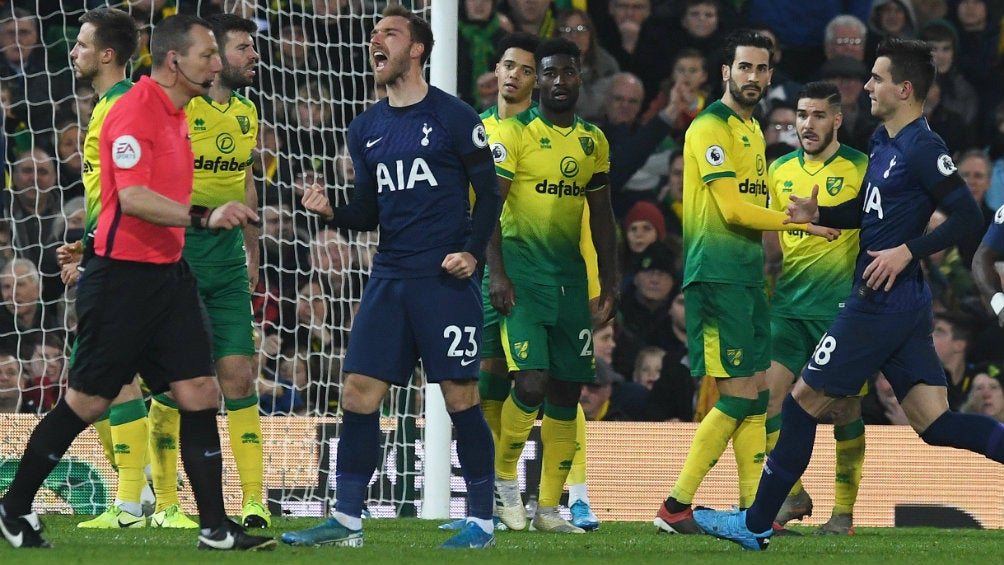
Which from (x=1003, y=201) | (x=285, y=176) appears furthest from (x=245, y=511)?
(x=1003, y=201)

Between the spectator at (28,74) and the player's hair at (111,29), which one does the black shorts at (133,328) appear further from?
the spectator at (28,74)

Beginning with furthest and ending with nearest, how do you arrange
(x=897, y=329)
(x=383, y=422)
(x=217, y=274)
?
(x=383, y=422)
(x=217, y=274)
(x=897, y=329)

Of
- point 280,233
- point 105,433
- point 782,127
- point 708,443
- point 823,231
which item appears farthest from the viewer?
point 782,127

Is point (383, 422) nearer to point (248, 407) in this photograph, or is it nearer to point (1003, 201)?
point (248, 407)

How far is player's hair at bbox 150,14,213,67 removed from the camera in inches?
218

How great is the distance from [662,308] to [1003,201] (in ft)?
8.77

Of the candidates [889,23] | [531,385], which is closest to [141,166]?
[531,385]

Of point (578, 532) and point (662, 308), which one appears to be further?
point (662, 308)

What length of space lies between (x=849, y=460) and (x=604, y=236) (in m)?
1.75

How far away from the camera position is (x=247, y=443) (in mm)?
7168

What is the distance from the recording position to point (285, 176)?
10719mm

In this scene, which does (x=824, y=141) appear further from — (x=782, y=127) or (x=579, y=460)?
(x=782, y=127)

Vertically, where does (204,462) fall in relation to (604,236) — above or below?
below

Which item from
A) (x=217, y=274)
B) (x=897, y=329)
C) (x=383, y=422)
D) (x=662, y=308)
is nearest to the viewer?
(x=897, y=329)
